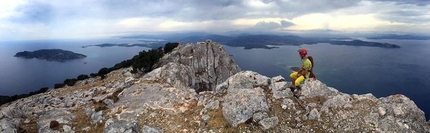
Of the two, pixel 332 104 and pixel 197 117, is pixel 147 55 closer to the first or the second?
pixel 197 117

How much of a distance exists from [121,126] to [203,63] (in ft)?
102

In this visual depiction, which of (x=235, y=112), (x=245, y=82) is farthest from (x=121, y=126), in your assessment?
(x=245, y=82)

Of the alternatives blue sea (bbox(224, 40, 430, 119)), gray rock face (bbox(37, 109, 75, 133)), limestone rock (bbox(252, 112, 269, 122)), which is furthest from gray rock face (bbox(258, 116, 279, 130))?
blue sea (bbox(224, 40, 430, 119))

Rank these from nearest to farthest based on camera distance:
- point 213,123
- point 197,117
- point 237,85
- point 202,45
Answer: point 213,123 → point 197,117 → point 237,85 → point 202,45

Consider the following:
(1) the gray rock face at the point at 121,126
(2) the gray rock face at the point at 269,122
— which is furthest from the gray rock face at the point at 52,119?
(2) the gray rock face at the point at 269,122

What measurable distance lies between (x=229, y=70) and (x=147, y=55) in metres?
17.1

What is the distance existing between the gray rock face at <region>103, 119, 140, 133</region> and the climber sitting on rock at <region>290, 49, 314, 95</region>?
35.9 feet

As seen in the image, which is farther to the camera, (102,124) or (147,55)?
(147,55)

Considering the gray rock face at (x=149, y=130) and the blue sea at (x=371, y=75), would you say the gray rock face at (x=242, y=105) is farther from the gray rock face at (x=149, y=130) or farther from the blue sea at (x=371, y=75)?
the blue sea at (x=371, y=75)

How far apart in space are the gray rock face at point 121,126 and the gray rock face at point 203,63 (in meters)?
23.1

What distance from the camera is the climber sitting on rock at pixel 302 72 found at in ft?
53.4

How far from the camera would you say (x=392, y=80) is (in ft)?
447

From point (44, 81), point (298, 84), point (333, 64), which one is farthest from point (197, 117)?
point (333, 64)

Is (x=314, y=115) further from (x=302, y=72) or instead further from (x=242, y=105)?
(x=242, y=105)
